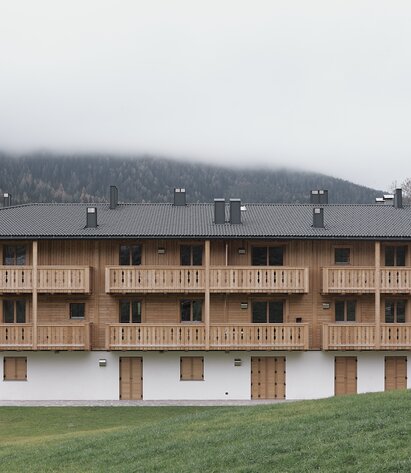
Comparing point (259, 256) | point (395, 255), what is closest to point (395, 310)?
point (395, 255)

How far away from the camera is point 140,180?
168000mm

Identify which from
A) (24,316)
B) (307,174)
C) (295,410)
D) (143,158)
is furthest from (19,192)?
(295,410)

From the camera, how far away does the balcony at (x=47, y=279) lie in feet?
121

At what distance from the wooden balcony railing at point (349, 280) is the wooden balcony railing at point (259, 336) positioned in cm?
236

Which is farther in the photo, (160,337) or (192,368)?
(192,368)

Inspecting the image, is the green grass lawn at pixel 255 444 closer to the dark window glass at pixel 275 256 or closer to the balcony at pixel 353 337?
the balcony at pixel 353 337

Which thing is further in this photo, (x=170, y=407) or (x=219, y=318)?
(x=219, y=318)

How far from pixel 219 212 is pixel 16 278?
10531 millimetres

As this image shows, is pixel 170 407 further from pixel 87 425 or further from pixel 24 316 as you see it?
pixel 24 316

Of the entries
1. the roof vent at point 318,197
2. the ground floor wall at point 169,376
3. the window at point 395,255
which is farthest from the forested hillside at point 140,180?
the ground floor wall at point 169,376

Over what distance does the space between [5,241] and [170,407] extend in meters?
11.4

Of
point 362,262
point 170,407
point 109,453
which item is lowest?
point 170,407

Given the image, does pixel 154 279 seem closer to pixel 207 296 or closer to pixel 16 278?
pixel 207 296

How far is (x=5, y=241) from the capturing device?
1476 inches
